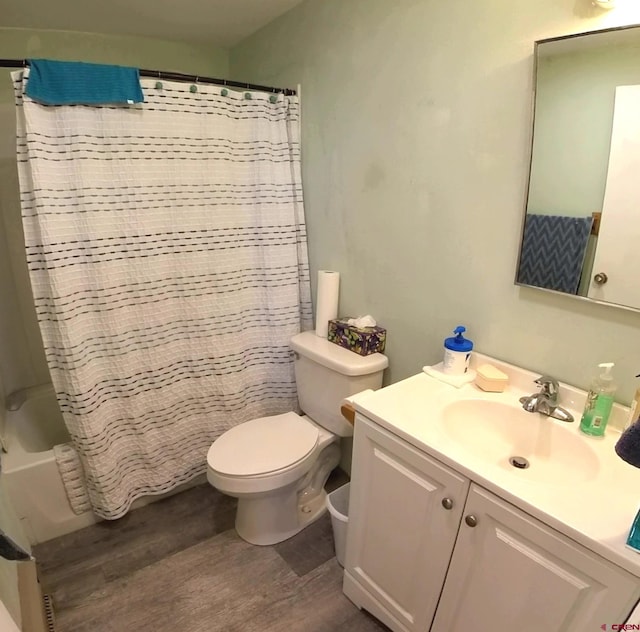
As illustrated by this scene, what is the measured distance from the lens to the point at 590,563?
80cm

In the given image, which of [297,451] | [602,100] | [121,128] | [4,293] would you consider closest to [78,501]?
[297,451]

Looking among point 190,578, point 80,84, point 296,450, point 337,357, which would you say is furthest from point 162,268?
point 190,578

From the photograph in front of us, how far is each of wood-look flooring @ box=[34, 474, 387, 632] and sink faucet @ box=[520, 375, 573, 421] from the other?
97 centimetres

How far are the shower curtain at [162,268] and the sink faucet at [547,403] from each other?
1.16 metres

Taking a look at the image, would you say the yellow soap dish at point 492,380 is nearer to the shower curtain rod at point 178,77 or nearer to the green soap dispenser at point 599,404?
the green soap dispenser at point 599,404

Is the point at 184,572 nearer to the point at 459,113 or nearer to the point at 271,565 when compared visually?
the point at 271,565

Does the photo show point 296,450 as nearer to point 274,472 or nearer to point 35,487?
point 274,472

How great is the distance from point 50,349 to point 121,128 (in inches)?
34.5

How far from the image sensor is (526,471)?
3.75ft

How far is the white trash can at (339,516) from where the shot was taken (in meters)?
1.56

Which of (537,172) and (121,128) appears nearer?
(537,172)

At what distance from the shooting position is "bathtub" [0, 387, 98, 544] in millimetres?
1616

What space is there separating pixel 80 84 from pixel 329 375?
141cm

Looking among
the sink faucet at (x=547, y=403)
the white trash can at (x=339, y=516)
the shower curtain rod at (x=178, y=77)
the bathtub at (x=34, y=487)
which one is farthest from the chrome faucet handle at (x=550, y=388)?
the bathtub at (x=34, y=487)
